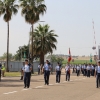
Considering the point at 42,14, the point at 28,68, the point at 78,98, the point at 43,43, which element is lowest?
the point at 78,98

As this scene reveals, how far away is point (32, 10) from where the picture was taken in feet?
190

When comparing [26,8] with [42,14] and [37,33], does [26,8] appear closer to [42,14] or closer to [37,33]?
[42,14]

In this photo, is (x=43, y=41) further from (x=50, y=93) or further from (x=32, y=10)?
(x=50, y=93)

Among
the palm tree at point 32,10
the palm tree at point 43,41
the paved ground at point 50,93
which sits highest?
the palm tree at point 32,10

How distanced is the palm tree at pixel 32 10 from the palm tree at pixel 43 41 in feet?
22.8

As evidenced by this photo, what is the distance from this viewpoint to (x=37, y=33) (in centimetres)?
6606

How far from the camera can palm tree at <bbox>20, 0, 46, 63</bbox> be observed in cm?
5750

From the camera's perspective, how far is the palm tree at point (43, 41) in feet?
209

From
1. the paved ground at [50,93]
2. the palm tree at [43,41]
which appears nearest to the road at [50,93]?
the paved ground at [50,93]

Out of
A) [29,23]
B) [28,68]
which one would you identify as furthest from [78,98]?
[29,23]

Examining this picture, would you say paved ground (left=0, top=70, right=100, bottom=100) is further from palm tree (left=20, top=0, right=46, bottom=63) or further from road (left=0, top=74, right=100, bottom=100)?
palm tree (left=20, top=0, right=46, bottom=63)

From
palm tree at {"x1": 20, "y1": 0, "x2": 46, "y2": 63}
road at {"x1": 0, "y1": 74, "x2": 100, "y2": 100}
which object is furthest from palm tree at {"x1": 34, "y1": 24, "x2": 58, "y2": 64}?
road at {"x1": 0, "y1": 74, "x2": 100, "y2": 100}

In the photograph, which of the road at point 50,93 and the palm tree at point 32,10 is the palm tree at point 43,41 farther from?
the road at point 50,93

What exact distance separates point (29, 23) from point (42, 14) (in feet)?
8.47
